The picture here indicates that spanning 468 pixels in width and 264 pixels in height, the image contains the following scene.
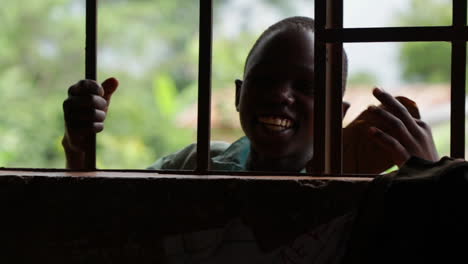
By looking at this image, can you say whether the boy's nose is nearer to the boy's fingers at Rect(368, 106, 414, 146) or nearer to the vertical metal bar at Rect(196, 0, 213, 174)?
the boy's fingers at Rect(368, 106, 414, 146)

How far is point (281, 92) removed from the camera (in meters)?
1.58

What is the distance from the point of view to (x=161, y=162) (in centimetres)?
220

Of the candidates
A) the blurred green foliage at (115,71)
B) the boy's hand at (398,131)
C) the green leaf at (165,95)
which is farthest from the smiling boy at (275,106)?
the green leaf at (165,95)

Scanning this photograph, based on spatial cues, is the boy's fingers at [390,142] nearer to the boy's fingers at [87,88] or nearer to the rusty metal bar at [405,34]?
the rusty metal bar at [405,34]

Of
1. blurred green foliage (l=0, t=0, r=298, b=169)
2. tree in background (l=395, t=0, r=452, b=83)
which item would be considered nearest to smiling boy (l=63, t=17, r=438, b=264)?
blurred green foliage (l=0, t=0, r=298, b=169)

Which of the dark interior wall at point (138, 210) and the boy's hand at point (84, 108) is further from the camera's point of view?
the boy's hand at point (84, 108)

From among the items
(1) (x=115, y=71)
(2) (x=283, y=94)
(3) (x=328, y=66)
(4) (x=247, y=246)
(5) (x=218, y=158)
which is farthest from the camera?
(1) (x=115, y=71)

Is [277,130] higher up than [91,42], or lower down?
lower down

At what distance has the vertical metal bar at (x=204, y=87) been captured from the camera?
3.11 feet

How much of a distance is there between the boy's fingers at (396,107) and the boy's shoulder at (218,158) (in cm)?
79

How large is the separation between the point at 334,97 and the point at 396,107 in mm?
152

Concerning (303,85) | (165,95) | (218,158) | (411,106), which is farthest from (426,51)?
(411,106)

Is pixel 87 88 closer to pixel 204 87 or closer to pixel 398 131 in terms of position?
pixel 204 87

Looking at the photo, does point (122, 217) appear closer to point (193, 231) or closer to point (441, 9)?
point (193, 231)
